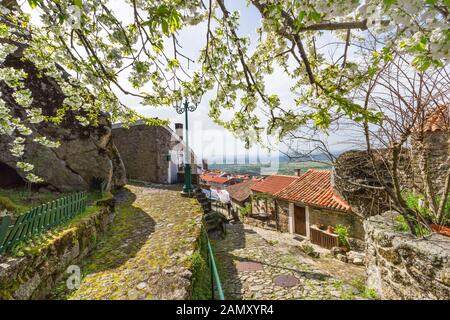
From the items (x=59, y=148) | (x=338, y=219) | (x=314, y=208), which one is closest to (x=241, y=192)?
(x=314, y=208)

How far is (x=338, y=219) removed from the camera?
11.9 m

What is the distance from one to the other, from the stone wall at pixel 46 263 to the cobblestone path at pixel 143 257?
0.23 metres

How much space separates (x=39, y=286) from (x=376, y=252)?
245 inches

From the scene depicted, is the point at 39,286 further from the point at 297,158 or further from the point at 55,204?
the point at 297,158

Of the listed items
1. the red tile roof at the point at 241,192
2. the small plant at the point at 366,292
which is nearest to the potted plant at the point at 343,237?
the small plant at the point at 366,292

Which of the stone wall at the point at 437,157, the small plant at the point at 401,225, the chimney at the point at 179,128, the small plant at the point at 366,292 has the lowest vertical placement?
the small plant at the point at 366,292

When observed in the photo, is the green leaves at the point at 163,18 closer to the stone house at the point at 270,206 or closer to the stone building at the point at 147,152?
the stone building at the point at 147,152

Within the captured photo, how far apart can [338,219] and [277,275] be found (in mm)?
7621

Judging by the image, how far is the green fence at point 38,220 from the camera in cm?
335

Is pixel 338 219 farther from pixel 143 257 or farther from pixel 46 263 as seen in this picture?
pixel 46 263

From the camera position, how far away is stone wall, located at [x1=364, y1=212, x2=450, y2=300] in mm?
2984

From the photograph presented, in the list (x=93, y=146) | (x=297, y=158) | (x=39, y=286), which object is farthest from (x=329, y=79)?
(x=93, y=146)

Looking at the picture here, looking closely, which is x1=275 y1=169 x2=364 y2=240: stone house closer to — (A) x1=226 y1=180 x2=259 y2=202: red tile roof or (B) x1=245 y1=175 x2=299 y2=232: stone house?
(B) x1=245 y1=175 x2=299 y2=232: stone house
